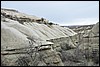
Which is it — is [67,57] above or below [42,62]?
below

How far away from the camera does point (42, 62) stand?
48.3ft

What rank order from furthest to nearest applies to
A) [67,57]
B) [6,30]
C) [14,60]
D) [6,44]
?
1. [67,57]
2. [6,30]
3. [6,44]
4. [14,60]

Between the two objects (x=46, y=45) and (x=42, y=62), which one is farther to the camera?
(x=46, y=45)

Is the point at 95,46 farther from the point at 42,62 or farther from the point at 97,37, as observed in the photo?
the point at 42,62

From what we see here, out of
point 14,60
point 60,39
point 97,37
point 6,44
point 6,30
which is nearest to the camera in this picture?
point 14,60

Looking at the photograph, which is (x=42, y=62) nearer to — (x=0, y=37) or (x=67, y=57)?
(x=0, y=37)

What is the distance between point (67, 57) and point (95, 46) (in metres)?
2.46

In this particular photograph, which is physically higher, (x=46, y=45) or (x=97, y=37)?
Answer: (x=46, y=45)

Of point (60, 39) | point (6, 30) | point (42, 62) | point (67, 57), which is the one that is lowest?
point (60, 39)

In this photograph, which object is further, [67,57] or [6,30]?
[67,57]

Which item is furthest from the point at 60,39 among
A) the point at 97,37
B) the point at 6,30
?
the point at 6,30

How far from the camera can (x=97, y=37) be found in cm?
2278

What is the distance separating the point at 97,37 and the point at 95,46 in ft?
2.44

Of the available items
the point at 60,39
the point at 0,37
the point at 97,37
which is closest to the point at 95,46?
the point at 97,37
